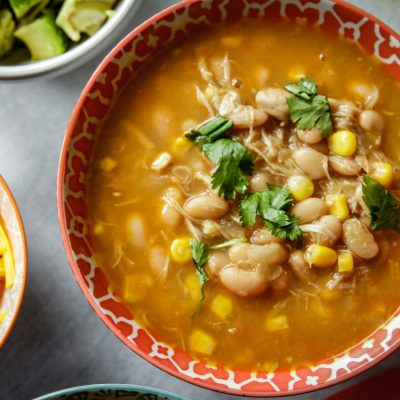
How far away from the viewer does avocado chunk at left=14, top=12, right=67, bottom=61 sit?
2818 millimetres

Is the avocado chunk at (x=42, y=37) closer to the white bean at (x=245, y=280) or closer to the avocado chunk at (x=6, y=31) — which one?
the avocado chunk at (x=6, y=31)

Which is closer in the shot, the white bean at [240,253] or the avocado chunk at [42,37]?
the white bean at [240,253]

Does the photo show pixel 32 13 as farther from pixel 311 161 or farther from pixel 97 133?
pixel 311 161

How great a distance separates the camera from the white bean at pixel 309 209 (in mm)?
2574

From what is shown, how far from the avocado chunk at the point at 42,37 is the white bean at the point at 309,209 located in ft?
3.65

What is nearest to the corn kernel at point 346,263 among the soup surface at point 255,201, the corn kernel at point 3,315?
the soup surface at point 255,201

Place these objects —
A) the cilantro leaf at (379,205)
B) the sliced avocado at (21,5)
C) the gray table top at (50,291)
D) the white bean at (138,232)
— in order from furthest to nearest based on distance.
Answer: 1. the gray table top at (50,291)
2. the sliced avocado at (21,5)
3. the white bean at (138,232)
4. the cilantro leaf at (379,205)

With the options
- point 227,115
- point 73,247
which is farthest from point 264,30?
point 73,247

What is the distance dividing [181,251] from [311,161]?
571 millimetres

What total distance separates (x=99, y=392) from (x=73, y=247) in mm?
553

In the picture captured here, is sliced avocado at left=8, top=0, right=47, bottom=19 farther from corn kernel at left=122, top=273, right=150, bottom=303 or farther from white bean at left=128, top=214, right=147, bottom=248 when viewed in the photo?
corn kernel at left=122, top=273, right=150, bottom=303

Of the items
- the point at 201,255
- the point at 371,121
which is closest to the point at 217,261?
the point at 201,255

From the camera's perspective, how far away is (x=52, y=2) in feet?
9.50

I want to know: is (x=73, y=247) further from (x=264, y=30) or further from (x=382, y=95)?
(x=382, y=95)
